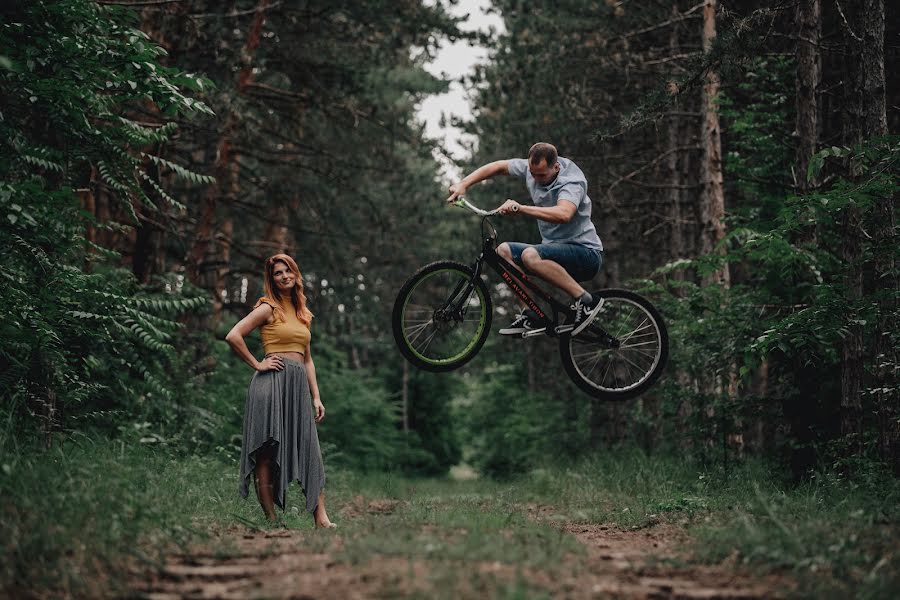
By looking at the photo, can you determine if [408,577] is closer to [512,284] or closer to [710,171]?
[512,284]

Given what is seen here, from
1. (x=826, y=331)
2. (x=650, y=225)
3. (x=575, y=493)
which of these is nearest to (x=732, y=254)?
(x=826, y=331)

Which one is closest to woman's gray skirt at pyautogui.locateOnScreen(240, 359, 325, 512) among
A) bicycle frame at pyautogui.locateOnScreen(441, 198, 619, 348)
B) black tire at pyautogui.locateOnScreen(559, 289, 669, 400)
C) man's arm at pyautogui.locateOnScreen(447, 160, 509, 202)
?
bicycle frame at pyautogui.locateOnScreen(441, 198, 619, 348)

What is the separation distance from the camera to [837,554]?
4.66 meters

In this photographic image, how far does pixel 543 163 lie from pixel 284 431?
133 inches

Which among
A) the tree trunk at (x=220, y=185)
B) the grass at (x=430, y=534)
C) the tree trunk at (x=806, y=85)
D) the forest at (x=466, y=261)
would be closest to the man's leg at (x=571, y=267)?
the forest at (x=466, y=261)

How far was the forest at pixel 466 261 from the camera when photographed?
4746mm

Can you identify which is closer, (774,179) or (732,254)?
(732,254)

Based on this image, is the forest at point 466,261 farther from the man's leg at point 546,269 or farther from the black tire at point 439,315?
the man's leg at point 546,269

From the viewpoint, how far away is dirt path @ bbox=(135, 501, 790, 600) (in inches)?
159

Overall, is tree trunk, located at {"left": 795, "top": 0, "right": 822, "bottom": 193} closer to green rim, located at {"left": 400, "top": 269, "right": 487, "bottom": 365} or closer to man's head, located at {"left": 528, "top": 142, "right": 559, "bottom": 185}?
man's head, located at {"left": 528, "top": 142, "right": 559, "bottom": 185}

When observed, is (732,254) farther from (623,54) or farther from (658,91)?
(623,54)

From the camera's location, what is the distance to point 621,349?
7.73 metres

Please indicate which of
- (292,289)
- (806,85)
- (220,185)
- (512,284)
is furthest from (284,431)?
(220,185)

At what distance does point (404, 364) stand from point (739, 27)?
23502 millimetres
